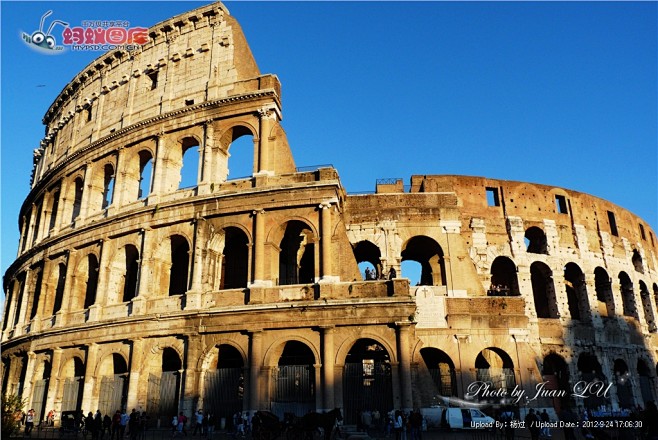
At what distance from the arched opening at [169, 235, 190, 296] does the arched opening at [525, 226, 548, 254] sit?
Answer: 47.6 ft

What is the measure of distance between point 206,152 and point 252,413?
9.54 meters

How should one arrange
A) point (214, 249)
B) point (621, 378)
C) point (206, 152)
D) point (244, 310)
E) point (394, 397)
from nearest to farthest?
point (394, 397), point (244, 310), point (214, 249), point (206, 152), point (621, 378)

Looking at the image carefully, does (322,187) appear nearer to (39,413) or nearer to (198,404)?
(198,404)

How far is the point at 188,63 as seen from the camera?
21.3m

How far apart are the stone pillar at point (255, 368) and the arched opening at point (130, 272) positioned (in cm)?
657

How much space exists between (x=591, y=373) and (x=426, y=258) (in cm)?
811

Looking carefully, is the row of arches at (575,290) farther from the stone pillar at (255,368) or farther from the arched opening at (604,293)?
the stone pillar at (255,368)

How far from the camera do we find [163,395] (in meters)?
16.4

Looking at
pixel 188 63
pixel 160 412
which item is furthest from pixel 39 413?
pixel 188 63

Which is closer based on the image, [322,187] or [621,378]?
[322,187]

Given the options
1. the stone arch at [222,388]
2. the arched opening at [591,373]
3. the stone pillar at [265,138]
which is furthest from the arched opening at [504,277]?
the stone arch at [222,388]

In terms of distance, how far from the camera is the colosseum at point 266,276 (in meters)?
15.8

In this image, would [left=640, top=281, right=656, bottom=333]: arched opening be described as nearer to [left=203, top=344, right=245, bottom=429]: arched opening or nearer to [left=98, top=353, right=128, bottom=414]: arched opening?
[left=203, top=344, right=245, bottom=429]: arched opening

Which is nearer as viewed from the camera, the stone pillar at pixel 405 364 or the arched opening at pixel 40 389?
the stone pillar at pixel 405 364
